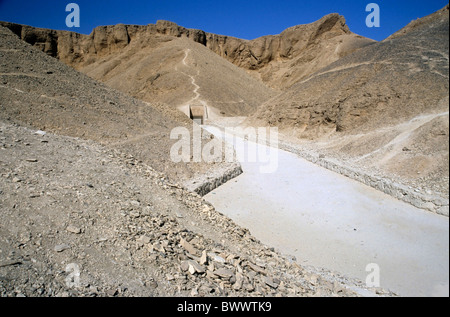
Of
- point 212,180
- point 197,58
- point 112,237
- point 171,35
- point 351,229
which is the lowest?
point 112,237

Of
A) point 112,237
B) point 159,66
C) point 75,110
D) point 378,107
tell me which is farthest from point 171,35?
point 112,237

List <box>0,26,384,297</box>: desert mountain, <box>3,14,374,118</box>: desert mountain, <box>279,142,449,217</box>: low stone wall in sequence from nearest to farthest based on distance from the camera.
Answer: <box>279,142,449,217</box>: low stone wall
<box>0,26,384,297</box>: desert mountain
<box>3,14,374,118</box>: desert mountain

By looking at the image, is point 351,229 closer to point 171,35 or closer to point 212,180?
point 212,180

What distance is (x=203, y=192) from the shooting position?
358 inches

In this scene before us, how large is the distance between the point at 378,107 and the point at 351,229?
10.4 m

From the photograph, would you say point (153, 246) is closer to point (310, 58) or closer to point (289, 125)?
point (289, 125)

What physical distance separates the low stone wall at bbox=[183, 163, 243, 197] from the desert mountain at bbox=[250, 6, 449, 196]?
3592 millimetres

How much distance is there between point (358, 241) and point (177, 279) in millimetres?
2019

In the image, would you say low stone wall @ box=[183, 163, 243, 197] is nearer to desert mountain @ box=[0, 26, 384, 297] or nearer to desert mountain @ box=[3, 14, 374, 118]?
desert mountain @ box=[0, 26, 384, 297]

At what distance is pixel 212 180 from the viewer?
9.65 m

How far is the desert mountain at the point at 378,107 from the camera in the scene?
286 centimetres

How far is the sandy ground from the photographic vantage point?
6.17 feet

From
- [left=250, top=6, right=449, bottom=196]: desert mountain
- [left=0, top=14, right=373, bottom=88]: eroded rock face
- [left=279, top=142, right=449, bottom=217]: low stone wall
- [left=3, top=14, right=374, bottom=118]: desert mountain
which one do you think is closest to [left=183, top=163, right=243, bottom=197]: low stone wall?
[left=250, top=6, right=449, bottom=196]: desert mountain

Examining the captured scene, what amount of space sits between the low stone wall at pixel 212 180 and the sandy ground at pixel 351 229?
274 millimetres
